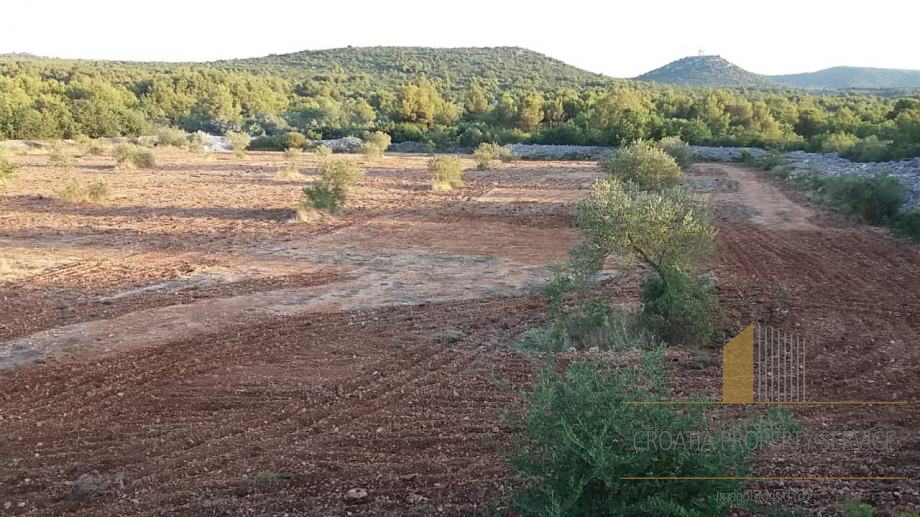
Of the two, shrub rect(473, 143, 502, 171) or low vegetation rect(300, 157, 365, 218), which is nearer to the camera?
low vegetation rect(300, 157, 365, 218)

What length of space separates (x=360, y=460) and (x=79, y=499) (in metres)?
1.87

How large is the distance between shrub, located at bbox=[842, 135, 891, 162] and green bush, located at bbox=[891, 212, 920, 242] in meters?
15.4

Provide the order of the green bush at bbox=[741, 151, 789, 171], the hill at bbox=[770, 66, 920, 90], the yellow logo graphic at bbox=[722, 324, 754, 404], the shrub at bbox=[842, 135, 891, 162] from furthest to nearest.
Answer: the hill at bbox=[770, 66, 920, 90], the green bush at bbox=[741, 151, 789, 171], the shrub at bbox=[842, 135, 891, 162], the yellow logo graphic at bbox=[722, 324, 754, 404]

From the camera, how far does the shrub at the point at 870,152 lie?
28413mm

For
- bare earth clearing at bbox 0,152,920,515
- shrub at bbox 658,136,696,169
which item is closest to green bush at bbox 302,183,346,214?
bare earth clearing at bbox 0,152,920,515

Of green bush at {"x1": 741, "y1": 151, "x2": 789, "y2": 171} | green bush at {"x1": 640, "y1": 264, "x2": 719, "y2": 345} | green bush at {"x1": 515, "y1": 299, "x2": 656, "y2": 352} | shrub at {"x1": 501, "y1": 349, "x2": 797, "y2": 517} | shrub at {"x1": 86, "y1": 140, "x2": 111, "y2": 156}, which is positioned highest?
shrub at {"x1": 86, "y1": 140, "x2": 111, "y2": 156}

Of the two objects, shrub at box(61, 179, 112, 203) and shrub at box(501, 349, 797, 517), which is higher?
shrub at box(501, 349, 797, 517)

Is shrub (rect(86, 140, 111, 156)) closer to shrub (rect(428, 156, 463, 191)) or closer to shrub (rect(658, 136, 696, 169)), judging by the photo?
shrub (rect(428, 156, 463, 191))

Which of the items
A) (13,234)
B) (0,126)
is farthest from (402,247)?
(0,126)

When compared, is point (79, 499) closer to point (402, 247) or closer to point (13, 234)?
point (402, 247)

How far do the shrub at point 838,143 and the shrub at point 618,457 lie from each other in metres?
34.9

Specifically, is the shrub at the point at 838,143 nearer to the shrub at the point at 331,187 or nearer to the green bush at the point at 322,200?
the shrub at the point at 331,187

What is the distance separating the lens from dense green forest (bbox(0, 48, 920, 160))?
133 ft

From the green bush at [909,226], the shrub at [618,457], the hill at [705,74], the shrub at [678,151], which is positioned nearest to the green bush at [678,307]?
the shrub at [618,457]
